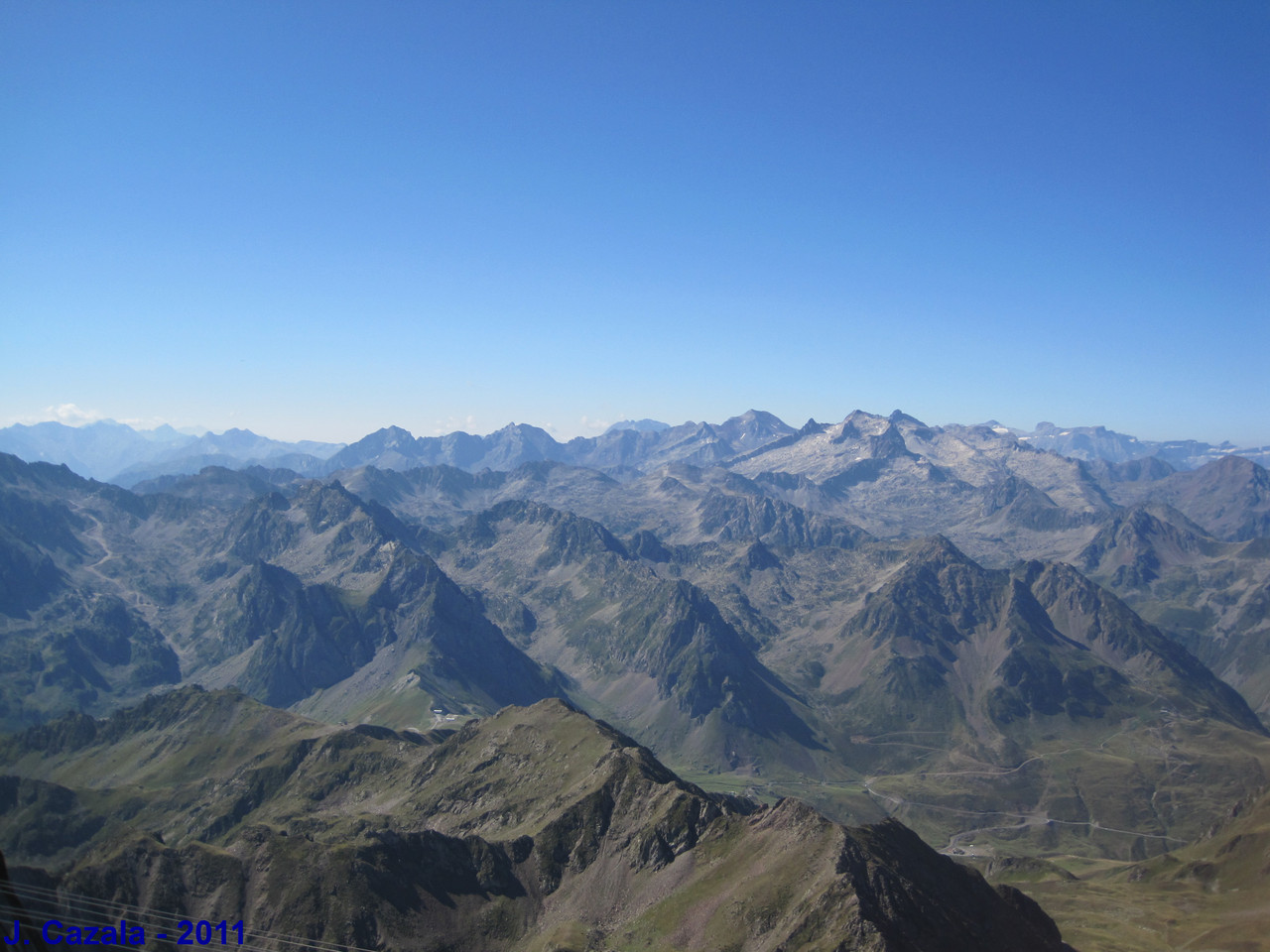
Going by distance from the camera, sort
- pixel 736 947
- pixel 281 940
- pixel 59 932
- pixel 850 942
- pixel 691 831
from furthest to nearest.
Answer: pixel 691 831 → pixel 281 940 → pixel 736 947 → pixel 850 942 → pixel 59 932

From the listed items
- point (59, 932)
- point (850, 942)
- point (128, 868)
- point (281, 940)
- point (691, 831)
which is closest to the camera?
point (59, 932)

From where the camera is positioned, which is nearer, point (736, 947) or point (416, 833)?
point (736, 947)

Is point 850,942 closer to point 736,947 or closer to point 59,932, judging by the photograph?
point 736,947

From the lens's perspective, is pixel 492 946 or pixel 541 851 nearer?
pixel 492 946

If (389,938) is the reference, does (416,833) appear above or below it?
above

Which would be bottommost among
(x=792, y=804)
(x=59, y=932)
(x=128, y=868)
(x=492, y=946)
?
(x=492, y=946)

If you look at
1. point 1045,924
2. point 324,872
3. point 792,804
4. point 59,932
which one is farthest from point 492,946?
point 59,932

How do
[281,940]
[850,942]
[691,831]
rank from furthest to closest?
[691,831]
[281,940]
[850,942]

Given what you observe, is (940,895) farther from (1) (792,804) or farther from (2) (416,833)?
(2) (416,833)

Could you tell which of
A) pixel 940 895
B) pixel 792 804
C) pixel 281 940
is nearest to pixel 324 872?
pixel 281 940
